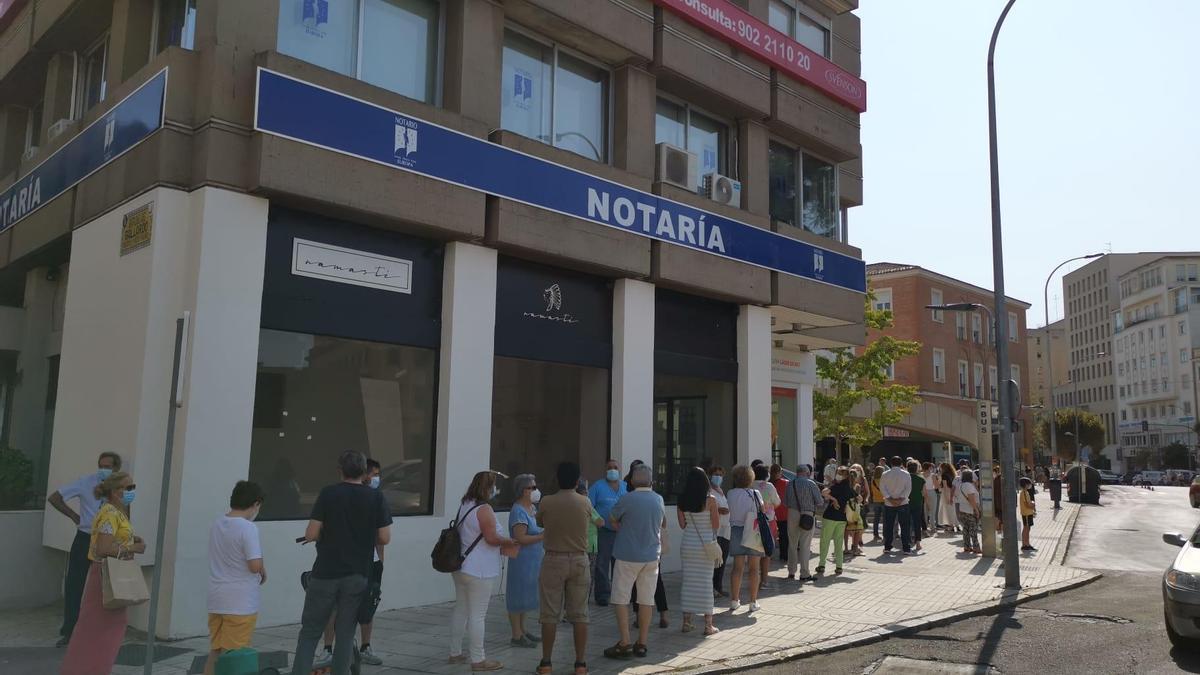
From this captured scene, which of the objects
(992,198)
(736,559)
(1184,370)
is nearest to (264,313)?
(736,559)

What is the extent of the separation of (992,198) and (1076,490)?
29.6m

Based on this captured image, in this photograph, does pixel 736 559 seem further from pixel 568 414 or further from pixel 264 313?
pixel 264 313

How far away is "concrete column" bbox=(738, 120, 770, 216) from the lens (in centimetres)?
1619

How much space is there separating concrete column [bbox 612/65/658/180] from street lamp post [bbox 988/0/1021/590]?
525cm

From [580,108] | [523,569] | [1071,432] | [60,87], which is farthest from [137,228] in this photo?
[1071,432]

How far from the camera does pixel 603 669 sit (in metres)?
7.96

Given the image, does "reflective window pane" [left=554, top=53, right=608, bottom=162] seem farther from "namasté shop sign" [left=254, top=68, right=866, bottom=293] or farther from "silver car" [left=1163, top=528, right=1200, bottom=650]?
"silver car" [left=1163, top=528, right=1200, bottom=650]

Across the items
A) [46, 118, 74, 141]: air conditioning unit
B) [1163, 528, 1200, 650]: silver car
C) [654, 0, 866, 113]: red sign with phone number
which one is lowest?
[1163, 528, 1200, 650]: silver car

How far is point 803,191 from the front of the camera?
59.1 feet

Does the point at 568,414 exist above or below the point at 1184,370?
below

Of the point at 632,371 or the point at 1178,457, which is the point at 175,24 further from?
the point at 1178,457

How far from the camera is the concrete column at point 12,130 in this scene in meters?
16.3

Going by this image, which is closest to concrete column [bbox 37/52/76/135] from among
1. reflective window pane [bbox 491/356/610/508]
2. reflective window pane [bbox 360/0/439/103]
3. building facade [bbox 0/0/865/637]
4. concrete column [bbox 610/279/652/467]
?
building facade [bbox 0/0/865/637]

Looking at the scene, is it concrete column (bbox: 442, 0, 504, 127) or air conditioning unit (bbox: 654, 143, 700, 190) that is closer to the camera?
concrete column (bbox: 442, 0, 504, 127)
